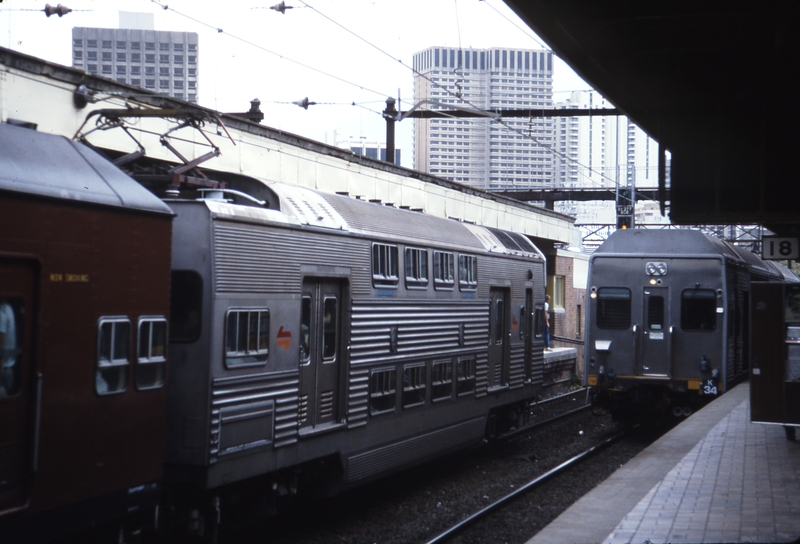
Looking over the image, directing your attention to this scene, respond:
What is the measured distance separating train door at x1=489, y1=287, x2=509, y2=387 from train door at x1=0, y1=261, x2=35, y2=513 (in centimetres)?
856

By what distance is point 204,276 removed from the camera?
7016 millimetres

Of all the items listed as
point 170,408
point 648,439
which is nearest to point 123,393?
point 170,408

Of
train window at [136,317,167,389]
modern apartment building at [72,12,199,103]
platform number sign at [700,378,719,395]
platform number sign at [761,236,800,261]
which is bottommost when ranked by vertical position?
platform number sign at [700,378,719,395]

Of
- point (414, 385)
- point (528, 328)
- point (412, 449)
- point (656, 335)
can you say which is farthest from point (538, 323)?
point (412, 449)

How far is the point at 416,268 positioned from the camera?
10703 mm

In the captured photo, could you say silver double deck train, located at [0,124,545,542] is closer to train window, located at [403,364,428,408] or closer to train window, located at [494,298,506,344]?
train window, located at [403,364,428,408]

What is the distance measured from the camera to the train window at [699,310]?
15.9 metres

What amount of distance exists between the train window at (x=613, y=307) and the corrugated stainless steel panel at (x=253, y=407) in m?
9.77

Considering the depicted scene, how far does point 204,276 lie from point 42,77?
4275 mm

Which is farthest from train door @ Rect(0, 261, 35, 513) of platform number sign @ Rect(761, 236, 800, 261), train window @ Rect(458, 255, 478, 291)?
platform number sign @ Rect(761, 236, 800, 261)

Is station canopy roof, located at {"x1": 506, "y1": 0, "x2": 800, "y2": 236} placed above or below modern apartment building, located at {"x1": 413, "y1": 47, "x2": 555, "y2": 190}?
below

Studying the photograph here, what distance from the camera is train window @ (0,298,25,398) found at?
512cm

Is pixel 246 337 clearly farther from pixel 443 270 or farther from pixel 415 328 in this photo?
pixel 443 270

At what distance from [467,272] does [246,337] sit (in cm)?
528
